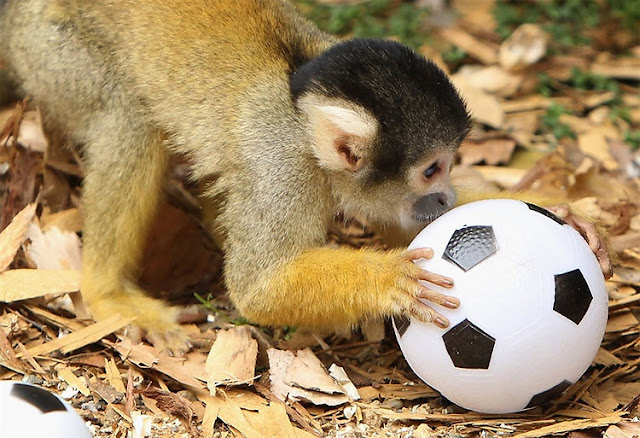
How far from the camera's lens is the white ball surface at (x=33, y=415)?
306 centimetres

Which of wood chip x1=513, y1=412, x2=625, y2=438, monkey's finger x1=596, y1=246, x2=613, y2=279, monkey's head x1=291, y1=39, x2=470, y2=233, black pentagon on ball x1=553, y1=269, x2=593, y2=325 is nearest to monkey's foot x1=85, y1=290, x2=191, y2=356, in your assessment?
monkey's head x1=291, y1=39, x2=470, y2=233

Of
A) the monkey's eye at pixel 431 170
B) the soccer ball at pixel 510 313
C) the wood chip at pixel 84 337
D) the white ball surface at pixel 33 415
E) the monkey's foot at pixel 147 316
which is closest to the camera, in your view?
the white ball surface at pixel 33 415

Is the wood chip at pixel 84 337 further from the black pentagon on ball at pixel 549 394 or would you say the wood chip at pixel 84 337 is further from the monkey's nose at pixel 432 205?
the black pentagon on ball at pixel 549 394

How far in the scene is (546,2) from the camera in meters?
7.86

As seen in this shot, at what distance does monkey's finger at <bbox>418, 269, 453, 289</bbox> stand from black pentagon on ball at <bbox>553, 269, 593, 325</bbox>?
0.42 m

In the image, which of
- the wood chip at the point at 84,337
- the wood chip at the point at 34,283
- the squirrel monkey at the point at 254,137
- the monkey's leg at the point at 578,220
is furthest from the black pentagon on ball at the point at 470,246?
the wood chip at the point at 34,283

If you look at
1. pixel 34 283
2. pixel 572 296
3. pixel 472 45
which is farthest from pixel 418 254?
pixel 472 45

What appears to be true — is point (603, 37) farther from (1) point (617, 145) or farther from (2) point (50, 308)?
(2) point (50, 308)

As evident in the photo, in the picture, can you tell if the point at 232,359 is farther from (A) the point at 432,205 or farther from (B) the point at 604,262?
(B) the point at 604,262

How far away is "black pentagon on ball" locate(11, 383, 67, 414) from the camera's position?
124 inches

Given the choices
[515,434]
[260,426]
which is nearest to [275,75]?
[260,426]

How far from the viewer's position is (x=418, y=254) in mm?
3766

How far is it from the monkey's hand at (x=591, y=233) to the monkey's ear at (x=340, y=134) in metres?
0.97

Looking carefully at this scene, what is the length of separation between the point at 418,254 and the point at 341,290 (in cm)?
44
